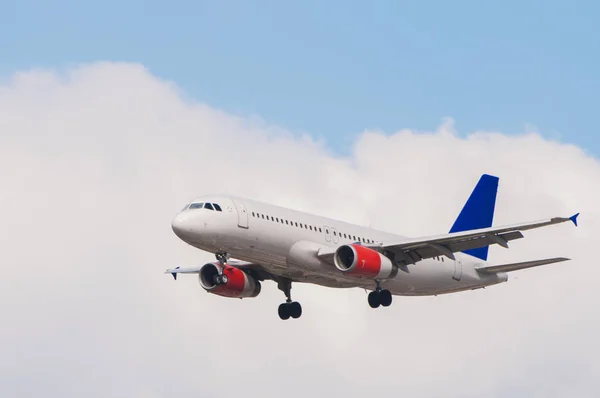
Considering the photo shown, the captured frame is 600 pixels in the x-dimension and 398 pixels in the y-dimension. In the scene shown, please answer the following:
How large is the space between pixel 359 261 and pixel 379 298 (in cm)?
384

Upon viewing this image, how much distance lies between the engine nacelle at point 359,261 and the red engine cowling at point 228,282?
7.25 m

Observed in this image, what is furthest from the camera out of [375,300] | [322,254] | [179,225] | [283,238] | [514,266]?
[514,266]

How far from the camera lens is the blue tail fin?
73.6 metres

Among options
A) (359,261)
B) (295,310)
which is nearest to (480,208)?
(295,310)

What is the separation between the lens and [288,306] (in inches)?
2667

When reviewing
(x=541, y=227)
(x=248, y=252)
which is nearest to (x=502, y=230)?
(x=541, y=227)

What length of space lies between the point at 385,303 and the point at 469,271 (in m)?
7.08

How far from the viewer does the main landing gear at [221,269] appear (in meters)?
58.3

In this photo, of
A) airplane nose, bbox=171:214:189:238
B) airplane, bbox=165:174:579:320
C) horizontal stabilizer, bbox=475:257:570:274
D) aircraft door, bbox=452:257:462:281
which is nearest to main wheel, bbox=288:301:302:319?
airplane, bbox=165:174:579:320

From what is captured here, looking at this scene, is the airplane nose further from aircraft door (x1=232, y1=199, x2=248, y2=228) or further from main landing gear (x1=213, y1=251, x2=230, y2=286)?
aircraft door (x1=232, y1=199, x2=248, y2=228)

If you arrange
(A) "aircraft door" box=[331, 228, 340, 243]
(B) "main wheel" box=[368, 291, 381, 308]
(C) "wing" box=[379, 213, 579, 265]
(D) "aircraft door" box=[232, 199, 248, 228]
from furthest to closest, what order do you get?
(B) "main wheel" box=[368, 291, 381, 308] → (A) "aircraft door" box=[331, 228, 340, 243] → (C) "wing" box=[379, 213, 579, 265] → (D) "aircraft door" box=[232, 199, 248, 228]

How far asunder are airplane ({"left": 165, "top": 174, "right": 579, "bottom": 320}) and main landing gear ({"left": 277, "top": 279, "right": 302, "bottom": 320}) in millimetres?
52

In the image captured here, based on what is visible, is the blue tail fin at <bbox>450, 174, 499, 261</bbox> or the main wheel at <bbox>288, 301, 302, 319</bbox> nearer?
the main wheel at <bbox>288, 301, 302, 319</bbox>

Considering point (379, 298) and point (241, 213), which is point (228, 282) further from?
point (241, 213)
